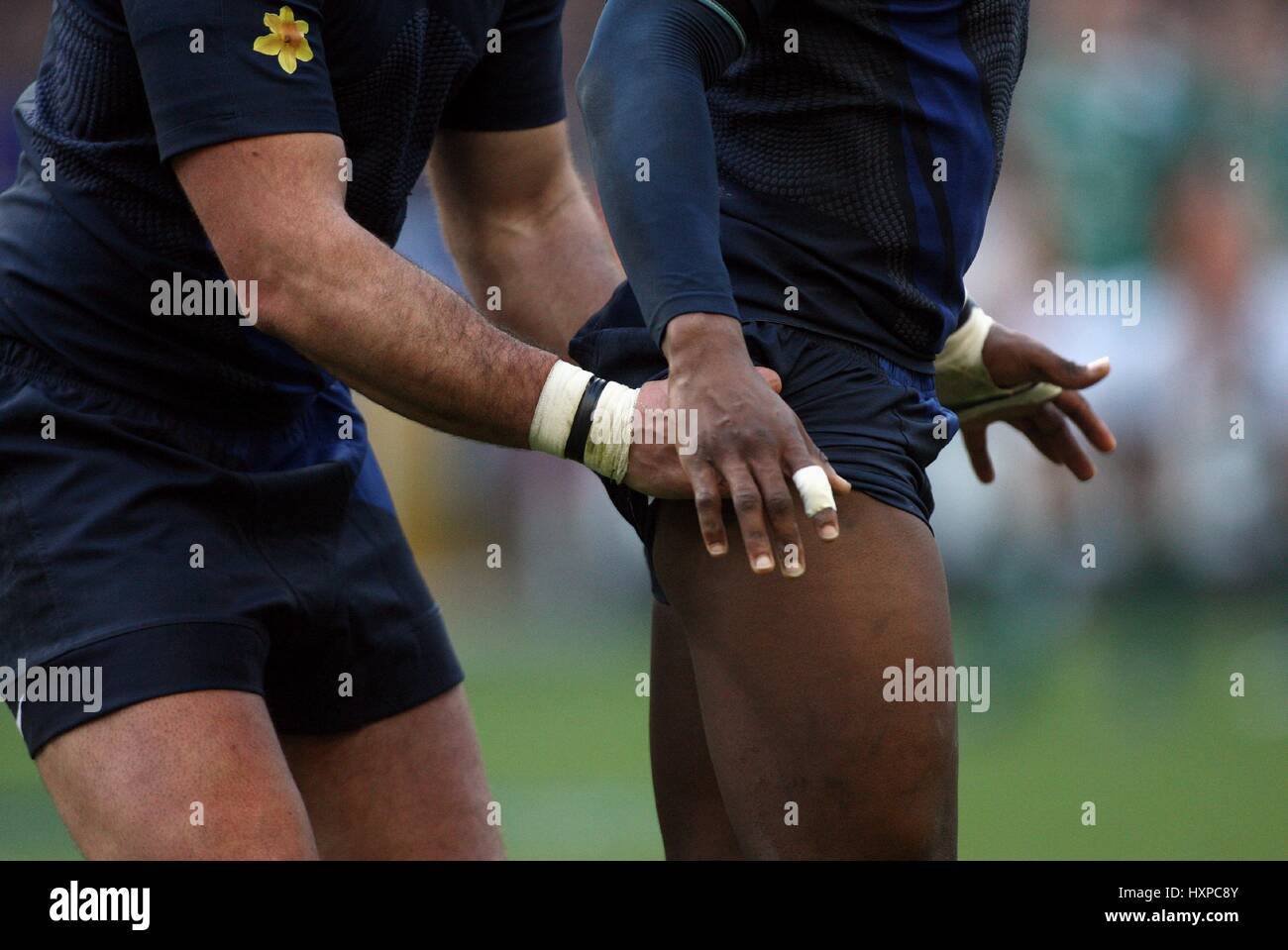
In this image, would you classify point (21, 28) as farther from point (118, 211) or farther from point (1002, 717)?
point (118, 211)

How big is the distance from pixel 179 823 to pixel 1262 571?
780cm

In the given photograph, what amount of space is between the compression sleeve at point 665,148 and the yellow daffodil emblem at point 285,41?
0.43m

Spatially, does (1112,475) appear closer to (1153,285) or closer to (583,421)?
(1153,285)

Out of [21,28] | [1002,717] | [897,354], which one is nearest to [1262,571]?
[1002,717]

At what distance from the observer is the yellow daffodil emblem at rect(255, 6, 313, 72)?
2205 mm

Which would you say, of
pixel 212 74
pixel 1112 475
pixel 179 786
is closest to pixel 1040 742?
pixel 1112 475

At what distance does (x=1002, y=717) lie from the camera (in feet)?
22.8

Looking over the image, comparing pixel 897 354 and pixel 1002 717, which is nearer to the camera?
pixel 897 354

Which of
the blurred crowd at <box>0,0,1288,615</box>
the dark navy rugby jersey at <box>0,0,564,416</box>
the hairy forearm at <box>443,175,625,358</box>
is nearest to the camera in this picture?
the dark navy rugby jersey at <box>0,0,564,416</box>

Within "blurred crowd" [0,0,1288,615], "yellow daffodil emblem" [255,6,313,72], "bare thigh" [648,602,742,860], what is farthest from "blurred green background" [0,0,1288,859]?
"yellow daffodil emblem" [255,6,313,72]

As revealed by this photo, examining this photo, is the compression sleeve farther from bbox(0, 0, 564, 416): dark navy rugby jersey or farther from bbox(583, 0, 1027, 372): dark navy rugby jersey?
bbox(0, 0, 564, 416): dark navy rugby jersey

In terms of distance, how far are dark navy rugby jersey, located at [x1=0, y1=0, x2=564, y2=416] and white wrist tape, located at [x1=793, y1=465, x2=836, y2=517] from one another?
2.69 feet

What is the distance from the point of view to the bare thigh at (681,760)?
8.31 feet

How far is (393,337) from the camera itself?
2.14m
